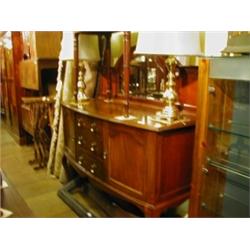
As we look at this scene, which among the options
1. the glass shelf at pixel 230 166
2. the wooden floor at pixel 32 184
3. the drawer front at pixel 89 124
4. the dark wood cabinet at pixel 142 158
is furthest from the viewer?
the wooden floor at pixel 32 184

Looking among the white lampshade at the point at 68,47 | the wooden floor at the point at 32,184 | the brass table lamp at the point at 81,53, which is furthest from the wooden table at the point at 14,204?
the white lampshade at the point at 68,47

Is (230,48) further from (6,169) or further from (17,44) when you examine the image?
(17,44)

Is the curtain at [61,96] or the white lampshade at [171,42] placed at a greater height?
the white lampshade at [171,42]

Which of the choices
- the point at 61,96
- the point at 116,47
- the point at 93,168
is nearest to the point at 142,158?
the point at 93,168

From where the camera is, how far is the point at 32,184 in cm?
241

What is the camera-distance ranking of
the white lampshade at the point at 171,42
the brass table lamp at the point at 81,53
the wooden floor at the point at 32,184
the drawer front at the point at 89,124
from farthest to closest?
the brass table lamp at the point at 81,53
the wooden floor at the point at 32,184
the drawer front at the point at 89,124
the white lampshade at the point at 171,42

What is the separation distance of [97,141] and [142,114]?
12.8 inches

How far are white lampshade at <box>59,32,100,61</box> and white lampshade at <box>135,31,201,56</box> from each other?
2.71ft

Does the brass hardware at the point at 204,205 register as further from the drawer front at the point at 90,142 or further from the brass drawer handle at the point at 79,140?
the brass drawer handle at the point at 79,140

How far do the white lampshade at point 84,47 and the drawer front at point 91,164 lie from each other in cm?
74

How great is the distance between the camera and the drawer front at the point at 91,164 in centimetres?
170

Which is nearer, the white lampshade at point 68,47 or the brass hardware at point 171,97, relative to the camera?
the brass hardware at point 171,97
